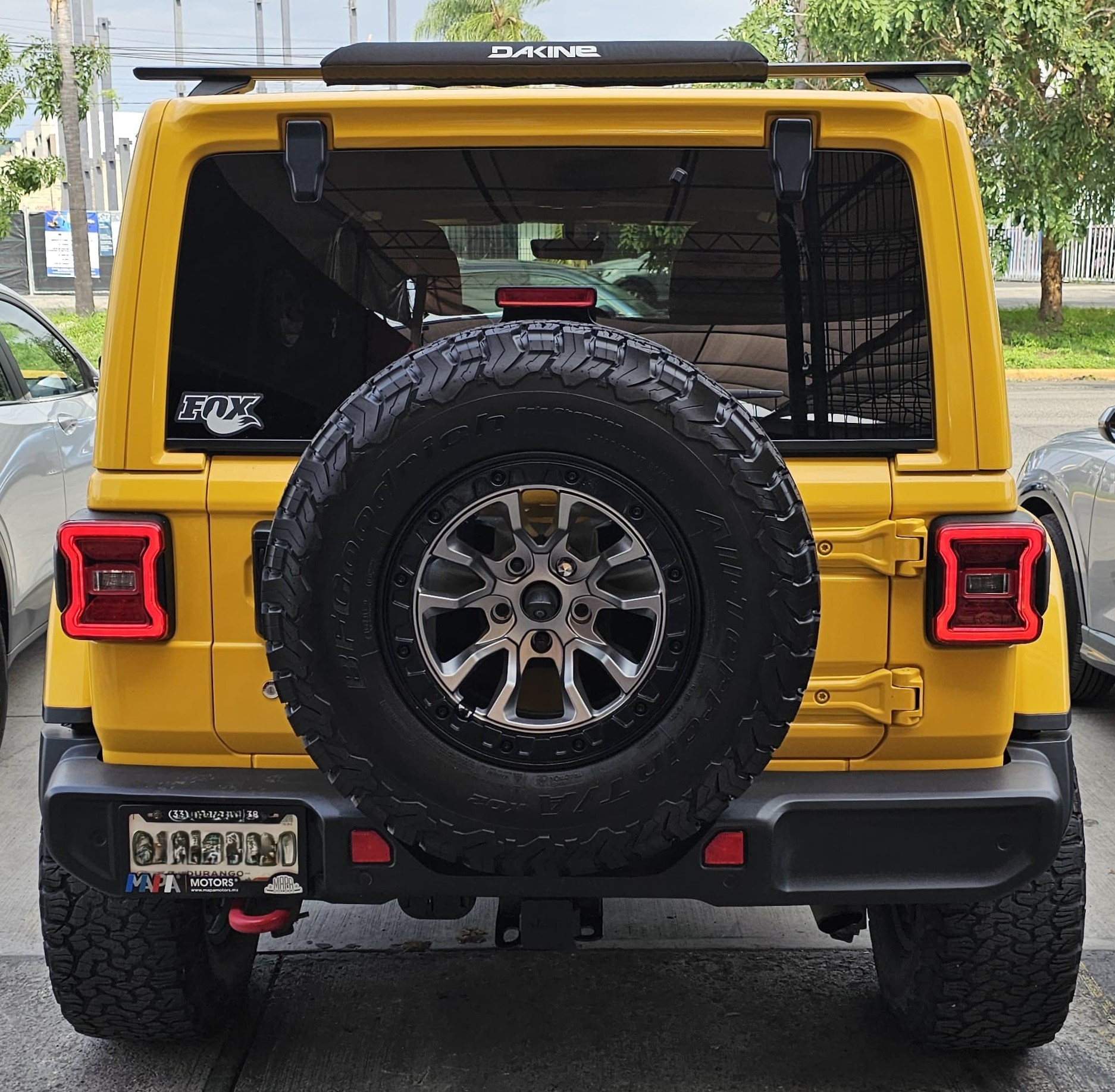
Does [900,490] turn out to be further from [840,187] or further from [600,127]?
[600,127]

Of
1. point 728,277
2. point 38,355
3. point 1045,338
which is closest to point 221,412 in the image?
point 728,277

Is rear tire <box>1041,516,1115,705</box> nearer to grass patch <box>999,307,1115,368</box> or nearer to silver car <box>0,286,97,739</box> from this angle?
silver car <box>0,286,97,739</box>

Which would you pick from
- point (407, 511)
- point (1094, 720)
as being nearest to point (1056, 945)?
point (407, 511)

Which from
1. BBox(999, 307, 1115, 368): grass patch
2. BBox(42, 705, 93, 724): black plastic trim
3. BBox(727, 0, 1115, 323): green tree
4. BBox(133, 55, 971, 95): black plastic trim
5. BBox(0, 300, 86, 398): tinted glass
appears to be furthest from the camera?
BBox(999, 307, 1115, 368): grass patch

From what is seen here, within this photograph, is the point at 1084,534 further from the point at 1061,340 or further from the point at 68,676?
the point at 1061,340

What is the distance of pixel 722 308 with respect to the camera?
2.71 m

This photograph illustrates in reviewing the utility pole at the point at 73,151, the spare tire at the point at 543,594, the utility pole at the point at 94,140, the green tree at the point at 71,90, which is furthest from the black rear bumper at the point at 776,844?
the utility pole at the point at 94,140

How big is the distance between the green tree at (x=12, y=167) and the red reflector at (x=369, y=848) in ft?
62.9

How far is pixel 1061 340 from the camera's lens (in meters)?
23.0

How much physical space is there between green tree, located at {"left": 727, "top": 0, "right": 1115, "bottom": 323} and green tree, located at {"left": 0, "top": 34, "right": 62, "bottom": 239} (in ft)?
38.1

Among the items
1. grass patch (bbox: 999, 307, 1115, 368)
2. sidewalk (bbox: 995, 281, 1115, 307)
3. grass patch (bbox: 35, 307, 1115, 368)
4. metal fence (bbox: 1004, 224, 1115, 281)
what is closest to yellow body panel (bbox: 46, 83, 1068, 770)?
grass patch (bbox: 999, 307, 1115, 368)

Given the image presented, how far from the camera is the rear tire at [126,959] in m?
2.96

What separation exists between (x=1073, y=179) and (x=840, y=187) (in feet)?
69.2

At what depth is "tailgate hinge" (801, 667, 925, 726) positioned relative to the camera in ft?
8.74
